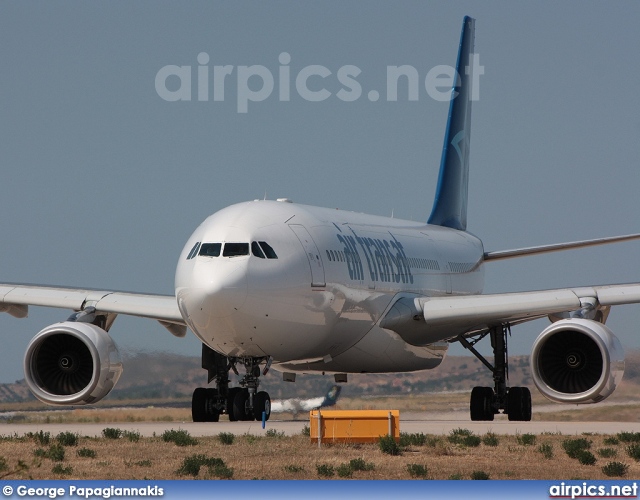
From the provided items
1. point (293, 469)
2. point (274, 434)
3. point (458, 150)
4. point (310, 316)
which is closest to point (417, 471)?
point (293, 469)

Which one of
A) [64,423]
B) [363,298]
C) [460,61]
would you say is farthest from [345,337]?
[460,61]

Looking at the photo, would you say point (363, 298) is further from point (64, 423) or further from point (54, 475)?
point (54, 475)

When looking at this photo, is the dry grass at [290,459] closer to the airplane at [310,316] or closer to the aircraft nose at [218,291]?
the aircraft nose at [218,291]

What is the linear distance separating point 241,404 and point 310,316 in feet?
5.67

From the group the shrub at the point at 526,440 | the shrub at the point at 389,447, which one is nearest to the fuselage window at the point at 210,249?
the shrub at the point at 389,447

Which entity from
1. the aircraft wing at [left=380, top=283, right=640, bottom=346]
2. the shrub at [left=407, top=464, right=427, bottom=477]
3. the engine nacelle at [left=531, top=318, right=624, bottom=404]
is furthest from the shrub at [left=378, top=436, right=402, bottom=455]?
the aircraft wing at [left=380, top=283, right=640, bottom=346]

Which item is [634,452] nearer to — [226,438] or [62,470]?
[226,438]

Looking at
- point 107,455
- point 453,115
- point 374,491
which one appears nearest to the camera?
point 374,491

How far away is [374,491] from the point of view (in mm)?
11391

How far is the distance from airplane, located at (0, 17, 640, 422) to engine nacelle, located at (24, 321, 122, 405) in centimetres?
2

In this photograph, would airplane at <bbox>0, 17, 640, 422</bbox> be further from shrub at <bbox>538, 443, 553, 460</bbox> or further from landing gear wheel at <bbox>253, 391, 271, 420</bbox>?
shrub at <bbox>538, 443, 553, 460</bbox>

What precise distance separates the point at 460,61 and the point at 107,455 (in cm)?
2194

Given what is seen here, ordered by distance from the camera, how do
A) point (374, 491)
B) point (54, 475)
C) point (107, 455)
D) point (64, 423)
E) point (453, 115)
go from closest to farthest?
1. point (374, 491)
2. point (54, 475)
3. point (107, 455)
4. point (64, 423)
5. point (453, 115)

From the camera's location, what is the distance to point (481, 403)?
26672mm
